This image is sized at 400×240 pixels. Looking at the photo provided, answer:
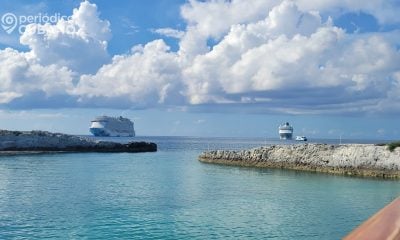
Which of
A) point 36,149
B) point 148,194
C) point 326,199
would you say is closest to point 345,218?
point 326,199

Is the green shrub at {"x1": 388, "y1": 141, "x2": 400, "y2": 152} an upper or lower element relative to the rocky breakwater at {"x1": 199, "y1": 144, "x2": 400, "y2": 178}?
upper

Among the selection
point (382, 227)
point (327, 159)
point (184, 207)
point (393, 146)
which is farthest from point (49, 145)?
point (382, 227)

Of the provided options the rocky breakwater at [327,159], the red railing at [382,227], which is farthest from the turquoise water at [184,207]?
the red railing at [382,227]

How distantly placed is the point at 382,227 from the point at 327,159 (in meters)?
64.2

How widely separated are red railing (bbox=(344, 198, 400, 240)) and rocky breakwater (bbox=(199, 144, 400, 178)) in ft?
185

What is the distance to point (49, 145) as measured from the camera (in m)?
115

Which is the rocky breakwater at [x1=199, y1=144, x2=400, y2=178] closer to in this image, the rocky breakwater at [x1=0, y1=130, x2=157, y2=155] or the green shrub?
the green shrub

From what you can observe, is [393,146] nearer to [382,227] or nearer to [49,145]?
[382,227]

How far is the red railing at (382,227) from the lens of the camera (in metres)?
2.03

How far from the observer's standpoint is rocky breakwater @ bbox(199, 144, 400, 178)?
5615cm

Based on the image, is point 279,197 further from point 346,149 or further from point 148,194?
point 346,149

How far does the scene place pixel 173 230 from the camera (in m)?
22.2

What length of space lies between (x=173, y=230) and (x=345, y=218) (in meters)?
10.8

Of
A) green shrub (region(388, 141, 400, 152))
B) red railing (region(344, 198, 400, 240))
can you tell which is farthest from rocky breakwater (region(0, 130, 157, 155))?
red railing (region(344, 198, 400, 240))
